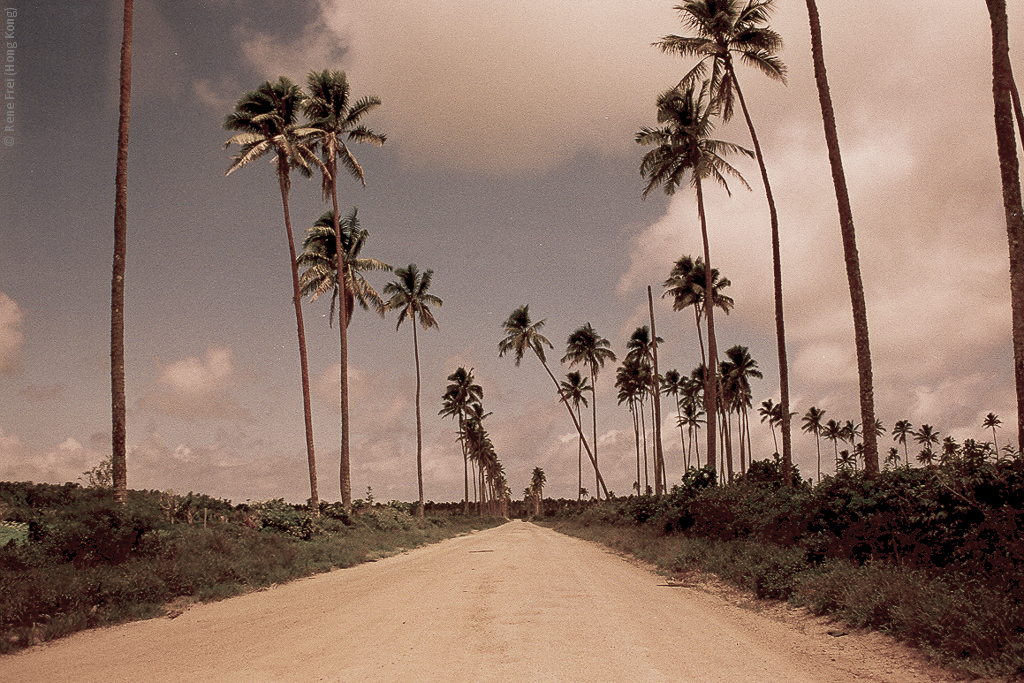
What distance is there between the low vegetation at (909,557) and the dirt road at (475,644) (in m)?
0.47

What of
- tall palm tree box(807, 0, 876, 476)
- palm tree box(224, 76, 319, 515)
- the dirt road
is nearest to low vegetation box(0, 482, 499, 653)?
the dirt road

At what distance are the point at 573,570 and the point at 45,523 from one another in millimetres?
11580

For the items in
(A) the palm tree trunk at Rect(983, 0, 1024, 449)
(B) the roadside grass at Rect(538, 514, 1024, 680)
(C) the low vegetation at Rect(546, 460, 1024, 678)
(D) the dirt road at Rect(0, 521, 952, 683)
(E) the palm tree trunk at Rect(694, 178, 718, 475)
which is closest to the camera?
(D) the dirt road at Rect(0, 521, 952, 683)

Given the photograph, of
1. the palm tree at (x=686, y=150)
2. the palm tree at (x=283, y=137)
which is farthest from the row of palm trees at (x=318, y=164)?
the palm tree at (x=686, y=150)

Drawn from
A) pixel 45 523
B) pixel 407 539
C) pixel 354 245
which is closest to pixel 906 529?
pixel 45 523

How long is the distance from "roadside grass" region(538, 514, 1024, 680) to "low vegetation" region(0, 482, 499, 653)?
34.9ft

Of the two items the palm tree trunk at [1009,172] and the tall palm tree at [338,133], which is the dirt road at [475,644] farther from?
the tall palm tree at [338,133]

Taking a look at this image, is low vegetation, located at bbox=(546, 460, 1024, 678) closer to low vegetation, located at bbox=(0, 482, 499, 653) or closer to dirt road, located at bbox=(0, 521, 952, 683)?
dirt road, located at bbox=(0, 521, 952, 683)

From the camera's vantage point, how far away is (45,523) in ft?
39.4

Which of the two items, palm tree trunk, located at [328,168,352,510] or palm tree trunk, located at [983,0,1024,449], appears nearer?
palm tree trunk, located at [983,0,1024,449]

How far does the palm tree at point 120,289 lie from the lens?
14883 mm

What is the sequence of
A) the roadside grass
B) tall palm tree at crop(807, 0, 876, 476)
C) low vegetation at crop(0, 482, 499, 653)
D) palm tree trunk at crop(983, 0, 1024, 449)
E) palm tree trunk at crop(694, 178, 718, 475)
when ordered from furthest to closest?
1. palm tree trunk at crop(694, 178, 718, 475)
2. tall palm tree at crop(807, 0, 876, 476)
3. palm tree trunk at crop(983, 0, 1024, 449)
4. low vegetation at crop(0, 482, 499, 653)
5. the roadside grass

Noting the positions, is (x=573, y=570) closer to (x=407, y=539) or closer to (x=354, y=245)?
(x=407, y=539)

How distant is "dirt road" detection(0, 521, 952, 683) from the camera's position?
225 inches
